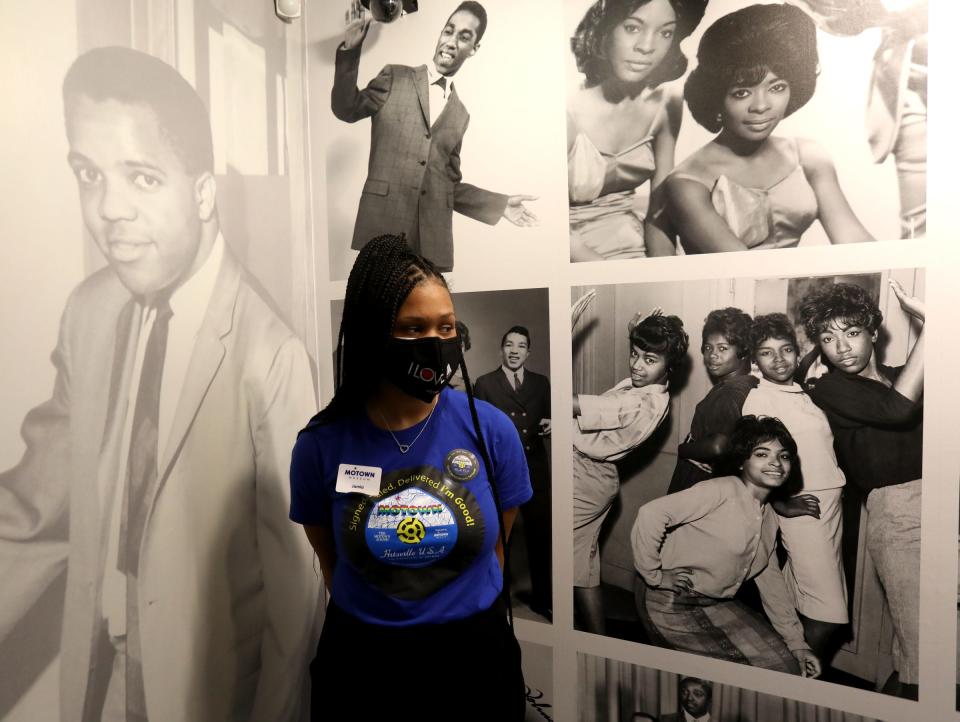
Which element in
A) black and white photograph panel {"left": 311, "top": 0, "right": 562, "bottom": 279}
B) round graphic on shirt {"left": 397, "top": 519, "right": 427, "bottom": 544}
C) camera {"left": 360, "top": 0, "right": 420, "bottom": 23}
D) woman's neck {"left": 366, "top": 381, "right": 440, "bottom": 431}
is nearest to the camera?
round graphic on shirt {"left": 397, "top": 519, "right": 427, "bottom": 544}

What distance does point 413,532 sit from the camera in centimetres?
123

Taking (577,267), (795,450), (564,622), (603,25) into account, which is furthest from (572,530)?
(603,25)

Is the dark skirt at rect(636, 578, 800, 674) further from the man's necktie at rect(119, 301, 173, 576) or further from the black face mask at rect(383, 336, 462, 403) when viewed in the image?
the man's necktie at rect(119, 301, 173, 576)

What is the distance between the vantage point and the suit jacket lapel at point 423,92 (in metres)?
1.87

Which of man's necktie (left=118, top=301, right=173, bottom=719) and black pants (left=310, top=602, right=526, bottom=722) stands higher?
man's necktie (left=118, top=301, right=173, bottom=719)

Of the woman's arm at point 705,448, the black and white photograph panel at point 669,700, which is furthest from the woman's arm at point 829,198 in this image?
the black and white photograph panel at point 669,700

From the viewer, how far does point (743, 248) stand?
1.50 metres

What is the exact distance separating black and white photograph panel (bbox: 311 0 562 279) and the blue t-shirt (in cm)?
71

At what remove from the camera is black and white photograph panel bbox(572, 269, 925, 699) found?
4.52 ft

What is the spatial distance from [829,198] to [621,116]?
562 millimetres

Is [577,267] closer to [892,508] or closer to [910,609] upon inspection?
[892,508]

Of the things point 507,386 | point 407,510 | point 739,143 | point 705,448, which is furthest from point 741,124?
point 407,510

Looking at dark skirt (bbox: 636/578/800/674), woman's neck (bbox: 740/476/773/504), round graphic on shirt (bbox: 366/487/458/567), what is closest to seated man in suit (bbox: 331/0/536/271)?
round graphic on shirt (bbox: 366/487/458/567)

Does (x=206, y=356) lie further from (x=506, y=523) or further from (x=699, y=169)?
(x=699, y=169)
